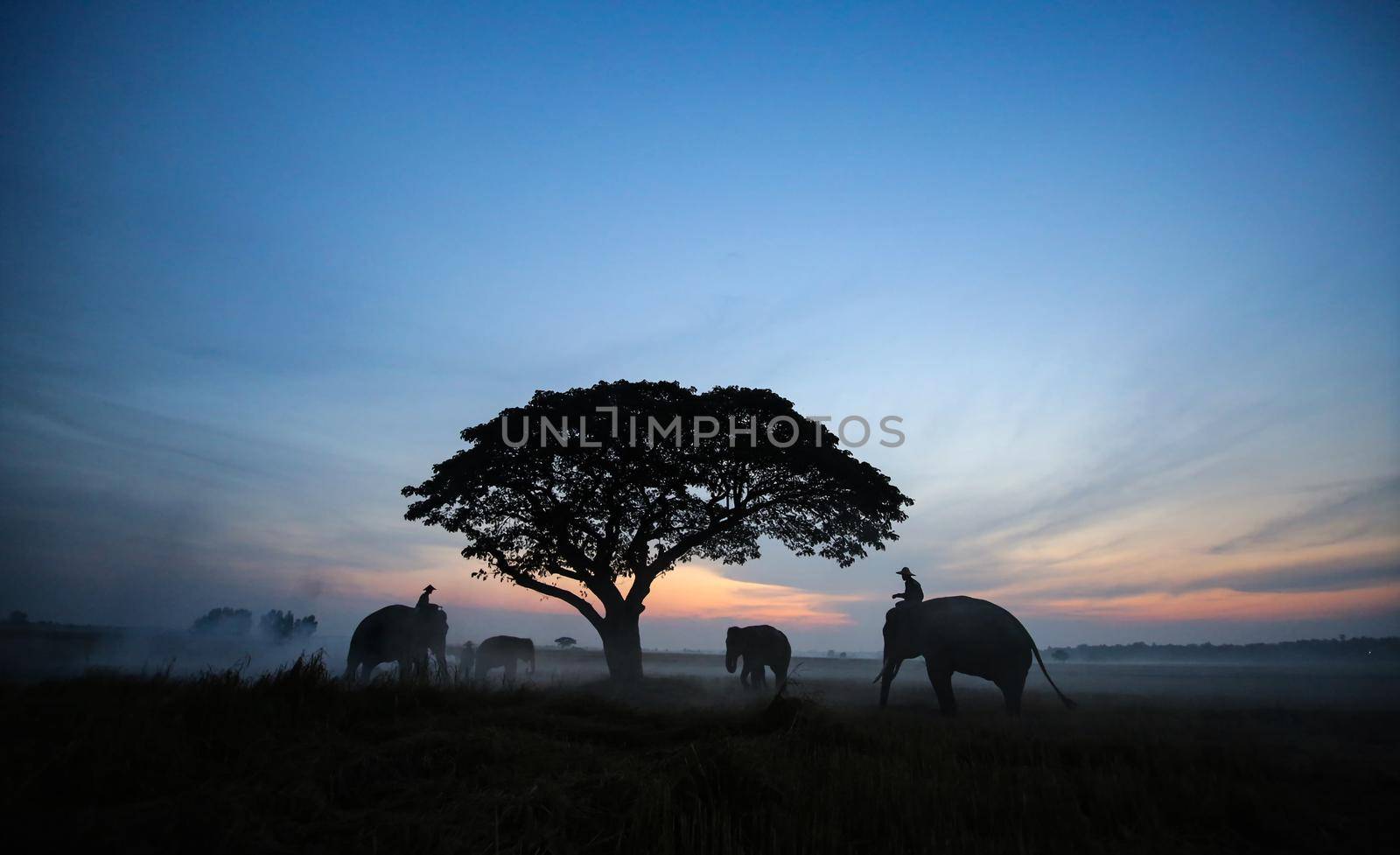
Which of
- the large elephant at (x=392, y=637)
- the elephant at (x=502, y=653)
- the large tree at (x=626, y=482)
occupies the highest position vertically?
the large tree at (x=626, y=482)

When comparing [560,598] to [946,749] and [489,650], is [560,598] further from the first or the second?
[946,749]

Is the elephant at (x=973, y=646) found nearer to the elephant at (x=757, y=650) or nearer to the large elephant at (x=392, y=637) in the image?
the elephant at (x=757, y=650)

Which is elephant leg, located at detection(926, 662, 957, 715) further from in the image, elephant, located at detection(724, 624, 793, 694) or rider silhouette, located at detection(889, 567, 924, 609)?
elephant, located at detection(724, 624, 793, 694)

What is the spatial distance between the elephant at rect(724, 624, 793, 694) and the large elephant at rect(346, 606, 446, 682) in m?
9.76

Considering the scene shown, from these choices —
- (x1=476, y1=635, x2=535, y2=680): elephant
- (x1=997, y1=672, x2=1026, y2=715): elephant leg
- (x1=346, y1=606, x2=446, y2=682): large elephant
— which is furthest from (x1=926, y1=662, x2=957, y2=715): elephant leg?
(x1=476, y1=635, x2=535, y2=680): elephant

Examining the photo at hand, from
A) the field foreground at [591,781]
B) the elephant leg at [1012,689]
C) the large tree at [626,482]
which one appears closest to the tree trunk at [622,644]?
the large tree at [626,482]

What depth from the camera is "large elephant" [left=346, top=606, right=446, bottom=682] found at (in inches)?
685

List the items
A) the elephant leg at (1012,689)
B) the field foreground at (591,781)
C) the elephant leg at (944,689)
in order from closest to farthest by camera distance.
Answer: the field foreground at (591,781) < the elephant leg at (1012,689) < the elephant leg at (944,689)

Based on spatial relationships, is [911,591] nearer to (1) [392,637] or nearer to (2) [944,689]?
(2) [944,689]

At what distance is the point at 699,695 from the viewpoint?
1822 centimetres

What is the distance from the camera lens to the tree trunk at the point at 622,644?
19.8 meters

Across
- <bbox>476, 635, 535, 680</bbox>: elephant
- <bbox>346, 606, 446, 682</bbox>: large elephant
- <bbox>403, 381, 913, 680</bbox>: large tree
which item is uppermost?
<bbox>403, 381, 913, 680</bbox>: large tree

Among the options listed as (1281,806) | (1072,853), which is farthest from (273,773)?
(1281,806)

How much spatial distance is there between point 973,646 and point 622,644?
437 inches
